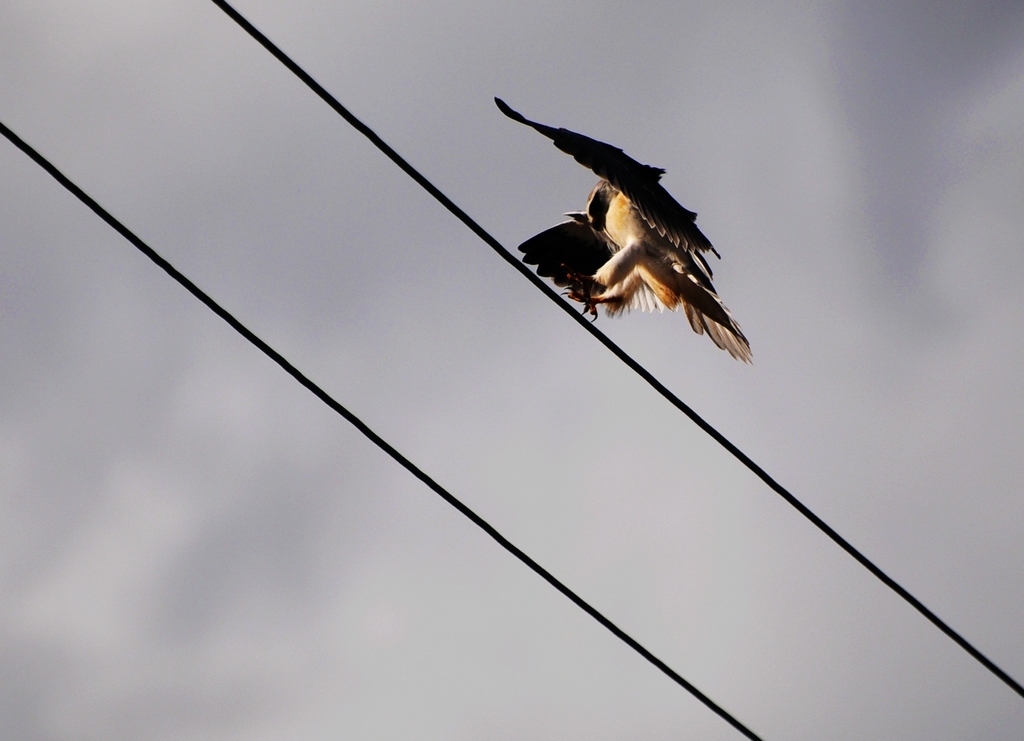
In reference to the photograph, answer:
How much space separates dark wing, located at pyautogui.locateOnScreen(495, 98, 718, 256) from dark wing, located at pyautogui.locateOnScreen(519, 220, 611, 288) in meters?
1.28

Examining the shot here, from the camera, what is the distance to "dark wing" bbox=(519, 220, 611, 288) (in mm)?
8953

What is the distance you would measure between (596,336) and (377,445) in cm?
95

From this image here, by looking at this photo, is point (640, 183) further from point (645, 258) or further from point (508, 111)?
point (508, 111)

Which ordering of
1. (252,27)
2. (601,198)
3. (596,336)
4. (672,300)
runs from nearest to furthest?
1. (252,27)
2. (596,336)
3. (672,300)
4. (601,198)

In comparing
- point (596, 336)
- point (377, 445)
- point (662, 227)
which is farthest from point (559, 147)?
point (377, 445)

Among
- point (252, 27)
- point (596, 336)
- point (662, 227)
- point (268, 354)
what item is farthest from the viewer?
point (662, 227)

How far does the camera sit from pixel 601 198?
8.61 meters

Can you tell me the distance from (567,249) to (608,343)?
197 inches

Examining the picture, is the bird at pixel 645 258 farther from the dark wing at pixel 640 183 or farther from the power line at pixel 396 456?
the power line at pixel 396 456

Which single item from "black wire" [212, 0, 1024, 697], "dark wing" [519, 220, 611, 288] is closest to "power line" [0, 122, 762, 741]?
"black wire" [212, 0, 1024, 697]

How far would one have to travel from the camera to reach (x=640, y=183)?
7.23 meters

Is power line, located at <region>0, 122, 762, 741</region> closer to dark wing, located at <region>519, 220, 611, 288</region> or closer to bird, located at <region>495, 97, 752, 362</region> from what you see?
bird, located at <region>495, 97, 752, 362</region>

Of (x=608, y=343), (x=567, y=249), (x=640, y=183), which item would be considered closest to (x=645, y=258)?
(x=640, y=183)

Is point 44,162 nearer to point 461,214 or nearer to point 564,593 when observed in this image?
point 461,214
